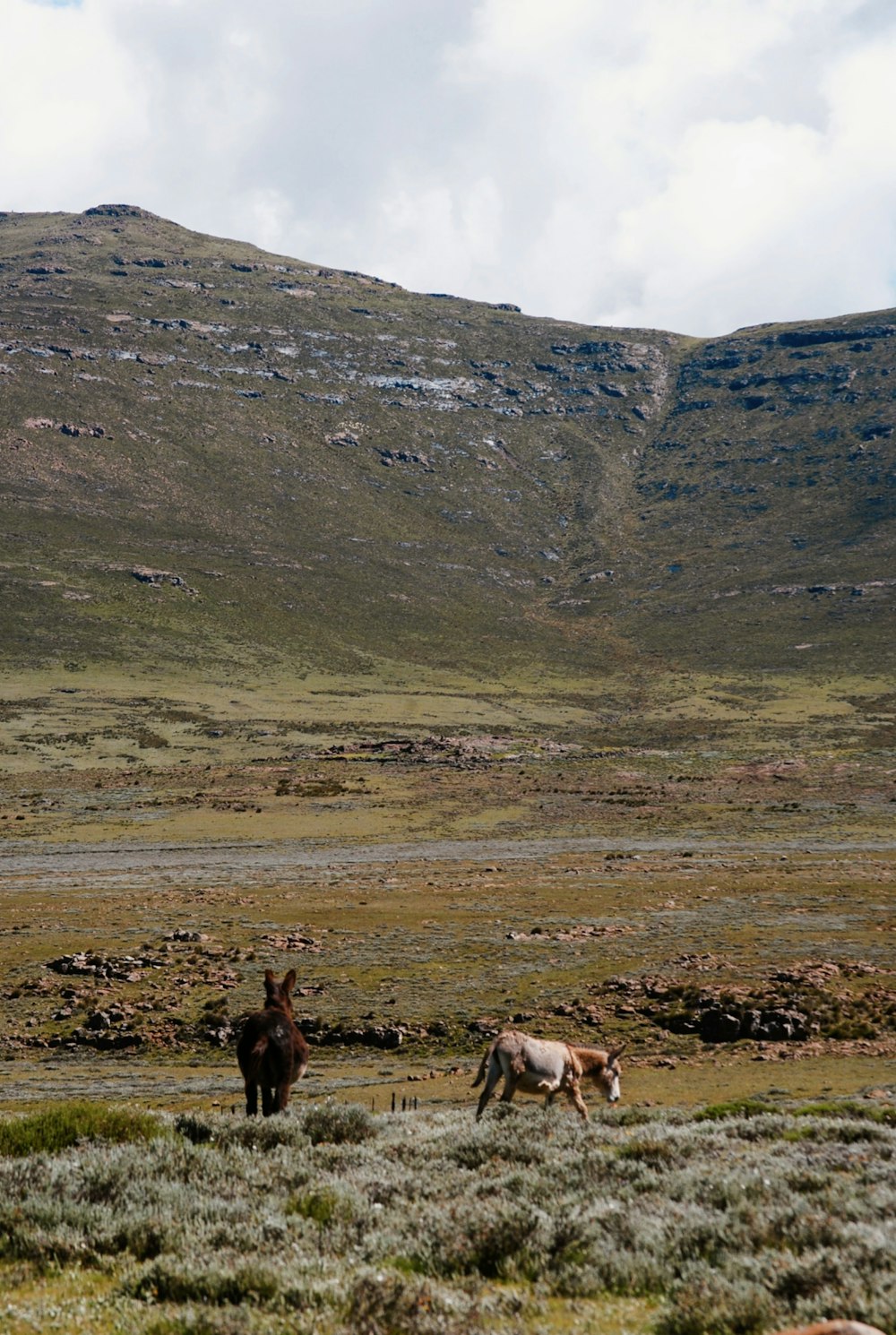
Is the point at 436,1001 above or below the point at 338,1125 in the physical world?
below

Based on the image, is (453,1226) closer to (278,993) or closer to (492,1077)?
(278,993)

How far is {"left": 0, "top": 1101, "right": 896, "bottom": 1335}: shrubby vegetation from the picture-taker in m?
7.94

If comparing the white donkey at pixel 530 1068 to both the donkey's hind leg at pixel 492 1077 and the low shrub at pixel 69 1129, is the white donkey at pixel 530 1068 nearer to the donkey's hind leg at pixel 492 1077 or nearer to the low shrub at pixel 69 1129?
the donkey's hind leg at pixel 492 1077

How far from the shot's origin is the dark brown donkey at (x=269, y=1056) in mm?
14711

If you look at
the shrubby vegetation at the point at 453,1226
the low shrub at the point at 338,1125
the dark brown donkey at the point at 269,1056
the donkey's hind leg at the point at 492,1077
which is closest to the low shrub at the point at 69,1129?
the shrubby vegetation at the point at 453,1226

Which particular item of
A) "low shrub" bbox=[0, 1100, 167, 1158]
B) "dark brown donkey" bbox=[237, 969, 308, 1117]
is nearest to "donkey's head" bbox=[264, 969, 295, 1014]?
"dark brown donkey" bbox=[237, 969, 308, 1117]

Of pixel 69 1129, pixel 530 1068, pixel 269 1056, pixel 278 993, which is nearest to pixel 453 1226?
pixel 269 1056

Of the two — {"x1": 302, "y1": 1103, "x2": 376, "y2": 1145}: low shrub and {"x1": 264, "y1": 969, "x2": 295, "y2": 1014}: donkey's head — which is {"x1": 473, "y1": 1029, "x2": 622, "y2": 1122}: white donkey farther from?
{"x1": 264, "y1": 969, "x2": 295, "y2": 1014}: donkey's head

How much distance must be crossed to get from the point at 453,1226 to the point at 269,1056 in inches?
212

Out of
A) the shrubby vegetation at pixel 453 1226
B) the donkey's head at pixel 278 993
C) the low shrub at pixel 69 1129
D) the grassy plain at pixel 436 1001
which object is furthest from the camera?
the donkey's head at pixel 278 993

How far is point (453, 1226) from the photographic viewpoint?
10.0m

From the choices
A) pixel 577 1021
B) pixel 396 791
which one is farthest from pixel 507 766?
pixel 577 1021

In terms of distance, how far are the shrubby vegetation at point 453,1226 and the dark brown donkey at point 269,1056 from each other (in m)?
0.61

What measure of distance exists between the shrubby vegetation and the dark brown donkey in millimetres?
610
